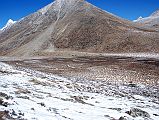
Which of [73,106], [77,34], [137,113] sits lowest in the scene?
[137,113]

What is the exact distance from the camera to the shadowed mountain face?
92.5 meters

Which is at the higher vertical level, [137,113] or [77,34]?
[77,34]

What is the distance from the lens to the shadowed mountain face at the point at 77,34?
92500 mm

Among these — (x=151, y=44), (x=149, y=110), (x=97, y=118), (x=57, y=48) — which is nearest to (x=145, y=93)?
(x=149, y=110)

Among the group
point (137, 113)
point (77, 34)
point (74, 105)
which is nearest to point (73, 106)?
point (74, 105)

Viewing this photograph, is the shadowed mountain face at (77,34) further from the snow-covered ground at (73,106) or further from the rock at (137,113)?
the rock at (137,113)

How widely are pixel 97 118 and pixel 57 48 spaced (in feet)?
285

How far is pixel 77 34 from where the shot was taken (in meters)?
111

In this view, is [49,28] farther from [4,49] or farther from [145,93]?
[145,93]

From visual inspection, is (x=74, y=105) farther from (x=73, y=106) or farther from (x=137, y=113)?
(x=137, y=113)

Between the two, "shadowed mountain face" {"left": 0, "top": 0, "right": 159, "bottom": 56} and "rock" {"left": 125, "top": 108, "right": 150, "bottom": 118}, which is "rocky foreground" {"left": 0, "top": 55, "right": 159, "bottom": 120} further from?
"shadowed mountain face" {"left": 0, "top": 0, "right": 159, "bottom": 56}

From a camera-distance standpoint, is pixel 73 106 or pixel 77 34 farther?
pixel 77 34

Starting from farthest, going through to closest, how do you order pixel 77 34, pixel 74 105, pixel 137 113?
pixel 77 34
pixel 74 105
pixel 137 113

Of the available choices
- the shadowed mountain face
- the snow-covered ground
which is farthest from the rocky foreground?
the shadowed mountain face
